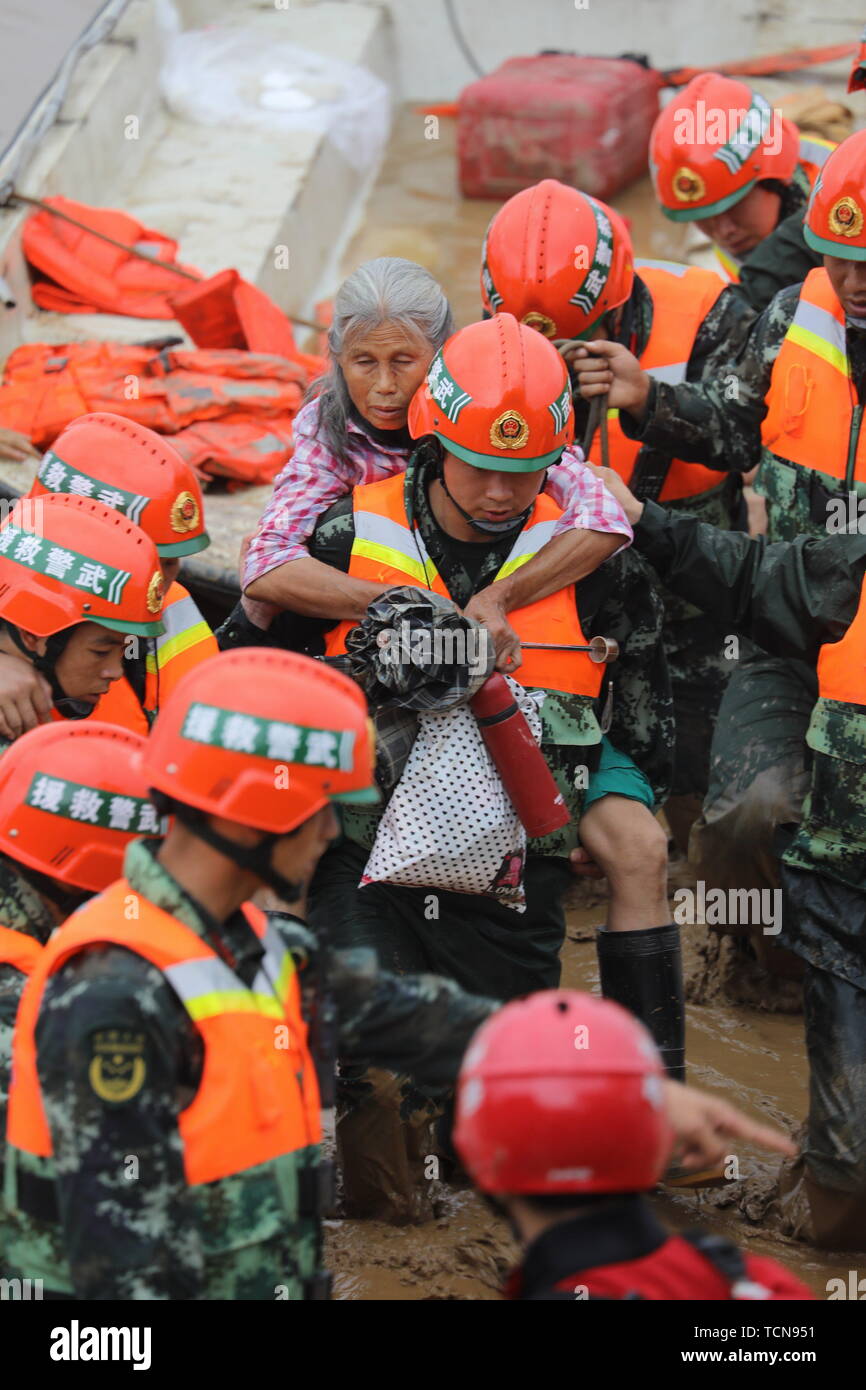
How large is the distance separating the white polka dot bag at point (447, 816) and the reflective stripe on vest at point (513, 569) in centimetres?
27

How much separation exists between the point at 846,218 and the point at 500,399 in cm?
137

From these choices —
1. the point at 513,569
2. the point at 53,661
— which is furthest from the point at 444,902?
the point at 53,661

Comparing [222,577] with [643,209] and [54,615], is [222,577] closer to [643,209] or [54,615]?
[54,615]

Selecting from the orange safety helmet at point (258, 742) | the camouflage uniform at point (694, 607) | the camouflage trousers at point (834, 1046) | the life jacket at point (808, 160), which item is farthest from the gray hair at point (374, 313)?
the life jacket at point (808, 160)

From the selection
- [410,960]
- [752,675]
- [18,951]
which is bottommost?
[410,960]

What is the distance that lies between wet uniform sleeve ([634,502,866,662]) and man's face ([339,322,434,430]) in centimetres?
66

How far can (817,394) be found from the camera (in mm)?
4941

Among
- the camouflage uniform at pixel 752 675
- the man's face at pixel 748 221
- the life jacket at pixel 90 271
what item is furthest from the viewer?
the life jacket at pixel 90 271

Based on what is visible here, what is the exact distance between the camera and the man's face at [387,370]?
4348mm

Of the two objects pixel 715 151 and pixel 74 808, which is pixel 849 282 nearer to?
pixel 715 151

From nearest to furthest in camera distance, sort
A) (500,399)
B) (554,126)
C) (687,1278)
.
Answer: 1. (687,1278)
2. (500,399)
3. (554,126)

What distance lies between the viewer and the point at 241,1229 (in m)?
2.76

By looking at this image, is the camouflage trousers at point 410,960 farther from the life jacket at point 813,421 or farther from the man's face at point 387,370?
the life jacket at point 813,421
